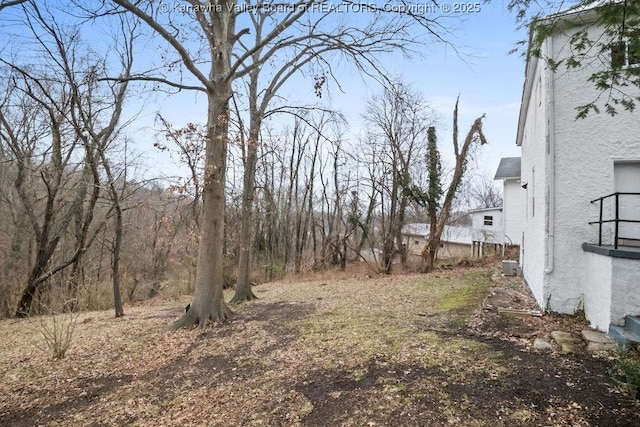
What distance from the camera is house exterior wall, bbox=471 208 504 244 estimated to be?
75.7 ft

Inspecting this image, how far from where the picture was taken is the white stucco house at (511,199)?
18.4m

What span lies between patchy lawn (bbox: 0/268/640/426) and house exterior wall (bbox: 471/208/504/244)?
17.3m

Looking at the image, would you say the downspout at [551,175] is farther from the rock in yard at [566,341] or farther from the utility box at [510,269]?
the utility box at [510,269]

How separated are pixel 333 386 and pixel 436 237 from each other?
14430mm

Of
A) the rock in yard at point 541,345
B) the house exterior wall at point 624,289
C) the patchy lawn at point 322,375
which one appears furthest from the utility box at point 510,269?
the rock in yard at point 541,345

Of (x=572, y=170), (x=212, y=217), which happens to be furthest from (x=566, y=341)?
(x=212, y=217)

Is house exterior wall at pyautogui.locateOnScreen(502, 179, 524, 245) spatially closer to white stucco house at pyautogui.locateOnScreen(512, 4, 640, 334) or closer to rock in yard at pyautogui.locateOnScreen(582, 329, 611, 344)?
white stucco house at pyautogui.locateOnScreen(512, 4, 640, 334)

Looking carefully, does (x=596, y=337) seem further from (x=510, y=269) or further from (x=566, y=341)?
(x=510, y=269)

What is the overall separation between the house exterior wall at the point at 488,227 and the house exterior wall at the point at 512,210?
2.95 meters

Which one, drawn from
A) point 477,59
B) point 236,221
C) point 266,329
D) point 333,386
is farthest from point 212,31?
point 236,221

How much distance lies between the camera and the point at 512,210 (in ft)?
61.7

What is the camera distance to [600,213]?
232 inches

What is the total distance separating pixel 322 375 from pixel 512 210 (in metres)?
17.7

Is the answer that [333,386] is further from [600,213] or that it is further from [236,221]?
[236,221]
